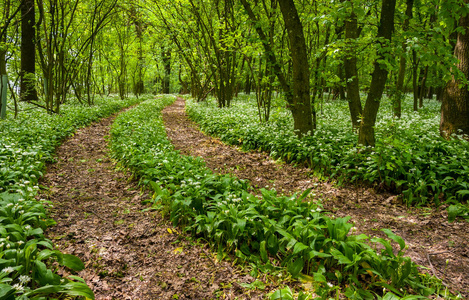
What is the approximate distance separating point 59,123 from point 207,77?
11702mm

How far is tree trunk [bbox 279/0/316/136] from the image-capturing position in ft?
22.4

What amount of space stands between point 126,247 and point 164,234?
0.51m

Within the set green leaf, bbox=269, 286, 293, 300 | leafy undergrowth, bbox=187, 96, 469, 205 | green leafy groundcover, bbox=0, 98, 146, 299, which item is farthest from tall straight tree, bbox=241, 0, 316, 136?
green leafy groundcover, bbox=0, 98, 146, 299

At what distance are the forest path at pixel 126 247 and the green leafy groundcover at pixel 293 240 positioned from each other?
32 cm

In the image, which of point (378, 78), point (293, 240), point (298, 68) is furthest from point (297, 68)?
point (293, 240)

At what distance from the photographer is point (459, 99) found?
6.37m

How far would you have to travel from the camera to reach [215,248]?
3.24 metres

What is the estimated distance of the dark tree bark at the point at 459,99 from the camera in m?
6.29

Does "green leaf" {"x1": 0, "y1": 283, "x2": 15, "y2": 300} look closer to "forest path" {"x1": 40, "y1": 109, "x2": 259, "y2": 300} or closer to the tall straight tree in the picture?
"forest path" {"x1": 40, "y1": 109, "x2": 259, "y2": 300}

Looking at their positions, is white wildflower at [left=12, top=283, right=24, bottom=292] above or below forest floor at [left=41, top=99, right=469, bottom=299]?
above

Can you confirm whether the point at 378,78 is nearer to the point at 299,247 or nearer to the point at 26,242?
the point at 299,247

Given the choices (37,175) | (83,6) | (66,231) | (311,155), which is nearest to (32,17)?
(83,6)

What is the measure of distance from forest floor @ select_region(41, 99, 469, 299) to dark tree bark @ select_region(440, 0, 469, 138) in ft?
11.8

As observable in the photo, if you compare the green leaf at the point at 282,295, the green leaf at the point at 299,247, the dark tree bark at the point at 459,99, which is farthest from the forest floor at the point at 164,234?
the dark tree bark at the point at 459,99
